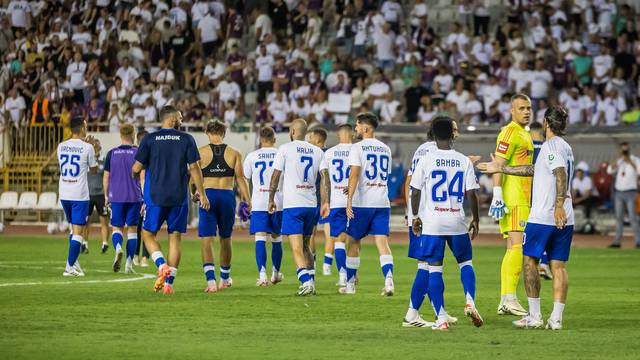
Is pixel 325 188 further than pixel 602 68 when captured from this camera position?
No

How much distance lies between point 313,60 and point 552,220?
26.1m

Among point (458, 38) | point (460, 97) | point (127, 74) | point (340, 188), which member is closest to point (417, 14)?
point (458, 38)

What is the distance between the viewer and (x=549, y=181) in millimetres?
13781

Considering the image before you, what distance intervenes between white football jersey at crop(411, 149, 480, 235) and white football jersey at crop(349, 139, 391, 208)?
14.5 feet

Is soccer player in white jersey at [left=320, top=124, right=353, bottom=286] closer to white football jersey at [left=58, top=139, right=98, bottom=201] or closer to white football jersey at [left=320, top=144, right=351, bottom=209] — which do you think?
white football jersey at [left=320, top=144, right=351, bottom=209]

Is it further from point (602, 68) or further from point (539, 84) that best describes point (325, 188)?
point (602, 68)

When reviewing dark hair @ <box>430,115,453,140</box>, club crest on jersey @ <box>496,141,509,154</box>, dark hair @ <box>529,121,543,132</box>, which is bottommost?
club crest on jersey @ <box>496,141,509,154</box>

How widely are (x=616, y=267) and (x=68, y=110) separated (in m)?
21.1

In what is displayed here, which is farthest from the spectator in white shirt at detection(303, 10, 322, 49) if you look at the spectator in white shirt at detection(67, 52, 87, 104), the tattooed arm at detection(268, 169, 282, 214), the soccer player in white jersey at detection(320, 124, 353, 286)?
the tattooed arm at detection(268, 169, 282, 214)

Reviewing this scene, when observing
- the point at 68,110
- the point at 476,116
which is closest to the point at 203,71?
the point at 68,110

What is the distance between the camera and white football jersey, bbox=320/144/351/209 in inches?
754

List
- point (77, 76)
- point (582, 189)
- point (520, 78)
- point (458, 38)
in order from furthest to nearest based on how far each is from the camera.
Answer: point (77, 76)
point (458, 38)
point (520, 78)
point (582, 189)

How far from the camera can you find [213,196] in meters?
19.0

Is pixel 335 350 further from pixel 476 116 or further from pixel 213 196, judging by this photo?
pixel 476 116
